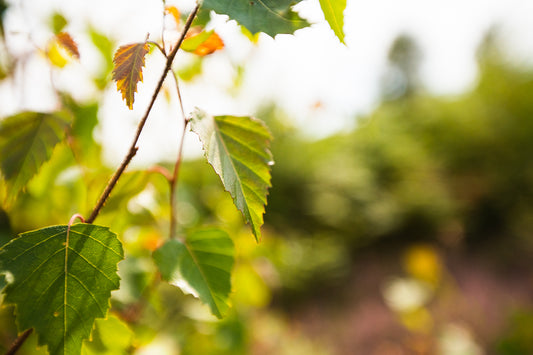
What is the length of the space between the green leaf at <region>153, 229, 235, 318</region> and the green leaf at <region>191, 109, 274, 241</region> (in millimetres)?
136

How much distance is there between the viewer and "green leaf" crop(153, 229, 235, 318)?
15.5 inches

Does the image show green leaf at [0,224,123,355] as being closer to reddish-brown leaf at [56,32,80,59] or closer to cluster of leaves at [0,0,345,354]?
cluster of leaves at [0,0,345,354]

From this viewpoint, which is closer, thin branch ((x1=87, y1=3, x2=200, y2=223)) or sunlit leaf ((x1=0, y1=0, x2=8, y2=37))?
thin branch ((x1=87, y1=3, x2=200, y2=223))

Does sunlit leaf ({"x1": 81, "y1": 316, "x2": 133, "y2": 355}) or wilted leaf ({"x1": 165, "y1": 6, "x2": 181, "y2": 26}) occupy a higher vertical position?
wilted leaf ({"x1": 165, "y1": 6, "x2": 181, "y2": 26})

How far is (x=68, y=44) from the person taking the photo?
461 mm

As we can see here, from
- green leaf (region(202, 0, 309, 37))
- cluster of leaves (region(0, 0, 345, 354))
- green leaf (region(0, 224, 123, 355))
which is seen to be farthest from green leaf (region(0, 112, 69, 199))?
green leaf (region(202, 0, 309, 37))

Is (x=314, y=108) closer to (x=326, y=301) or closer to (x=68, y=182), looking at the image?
(x=68, y=182)

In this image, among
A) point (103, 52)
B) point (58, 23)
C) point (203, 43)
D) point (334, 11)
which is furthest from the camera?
point (103, 52)

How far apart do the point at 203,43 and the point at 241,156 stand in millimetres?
147

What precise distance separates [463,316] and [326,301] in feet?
5.88

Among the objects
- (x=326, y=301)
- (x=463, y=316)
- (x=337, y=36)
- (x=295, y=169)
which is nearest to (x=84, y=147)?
(x=337, y=36)

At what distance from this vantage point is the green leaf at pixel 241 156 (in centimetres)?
30

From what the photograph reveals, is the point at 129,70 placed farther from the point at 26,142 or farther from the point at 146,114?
the point at 26,142

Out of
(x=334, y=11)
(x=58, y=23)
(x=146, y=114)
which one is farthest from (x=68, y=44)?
(x=334, y=11)
